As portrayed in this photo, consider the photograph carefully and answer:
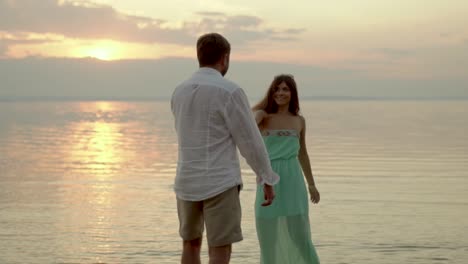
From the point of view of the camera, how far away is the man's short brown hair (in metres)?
4.66

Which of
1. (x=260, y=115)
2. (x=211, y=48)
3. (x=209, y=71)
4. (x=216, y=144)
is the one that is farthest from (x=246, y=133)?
(x=260, y=115)

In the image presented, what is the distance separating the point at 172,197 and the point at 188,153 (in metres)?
8.46

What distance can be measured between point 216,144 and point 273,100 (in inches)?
75.9

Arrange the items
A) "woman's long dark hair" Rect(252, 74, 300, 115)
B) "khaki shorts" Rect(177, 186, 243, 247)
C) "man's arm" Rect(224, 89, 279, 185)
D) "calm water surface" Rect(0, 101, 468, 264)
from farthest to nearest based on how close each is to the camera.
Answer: "calm water surface" Rect(0, 101, 468, 264), "woman's long dark hair" Rect(252, 74, 300, 115), "khaki shorts" Rect(177, 186, 243, 247), "man's arm" Rect(224, 89, 279, 185)

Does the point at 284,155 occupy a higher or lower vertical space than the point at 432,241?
higher

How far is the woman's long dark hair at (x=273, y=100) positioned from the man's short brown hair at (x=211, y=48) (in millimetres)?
1772

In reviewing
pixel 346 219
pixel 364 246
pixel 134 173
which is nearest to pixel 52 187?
pixel 134 173

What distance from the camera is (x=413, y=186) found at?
14.8 metres

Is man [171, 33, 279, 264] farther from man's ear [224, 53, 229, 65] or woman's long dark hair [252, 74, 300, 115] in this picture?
woman's long dark hair [252, 74, 300, 115]

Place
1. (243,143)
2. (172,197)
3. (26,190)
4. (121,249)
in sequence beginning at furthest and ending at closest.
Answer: (26,190), (172,197), (121,249), (243,143)

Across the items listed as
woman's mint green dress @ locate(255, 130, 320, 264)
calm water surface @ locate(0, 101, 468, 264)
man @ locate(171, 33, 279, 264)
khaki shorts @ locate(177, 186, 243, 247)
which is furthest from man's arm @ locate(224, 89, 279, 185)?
calm water surface @ locate(0, 101, 468, 264)

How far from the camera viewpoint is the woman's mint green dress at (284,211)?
6.49 m

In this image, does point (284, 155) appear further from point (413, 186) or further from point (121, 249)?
point (413, 186)

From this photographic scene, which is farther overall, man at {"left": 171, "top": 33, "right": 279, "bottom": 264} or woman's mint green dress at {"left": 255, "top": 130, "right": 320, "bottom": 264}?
woman's mint green dress at {"left": 255, "top": 130, "right": 320, "bottom": 264}
